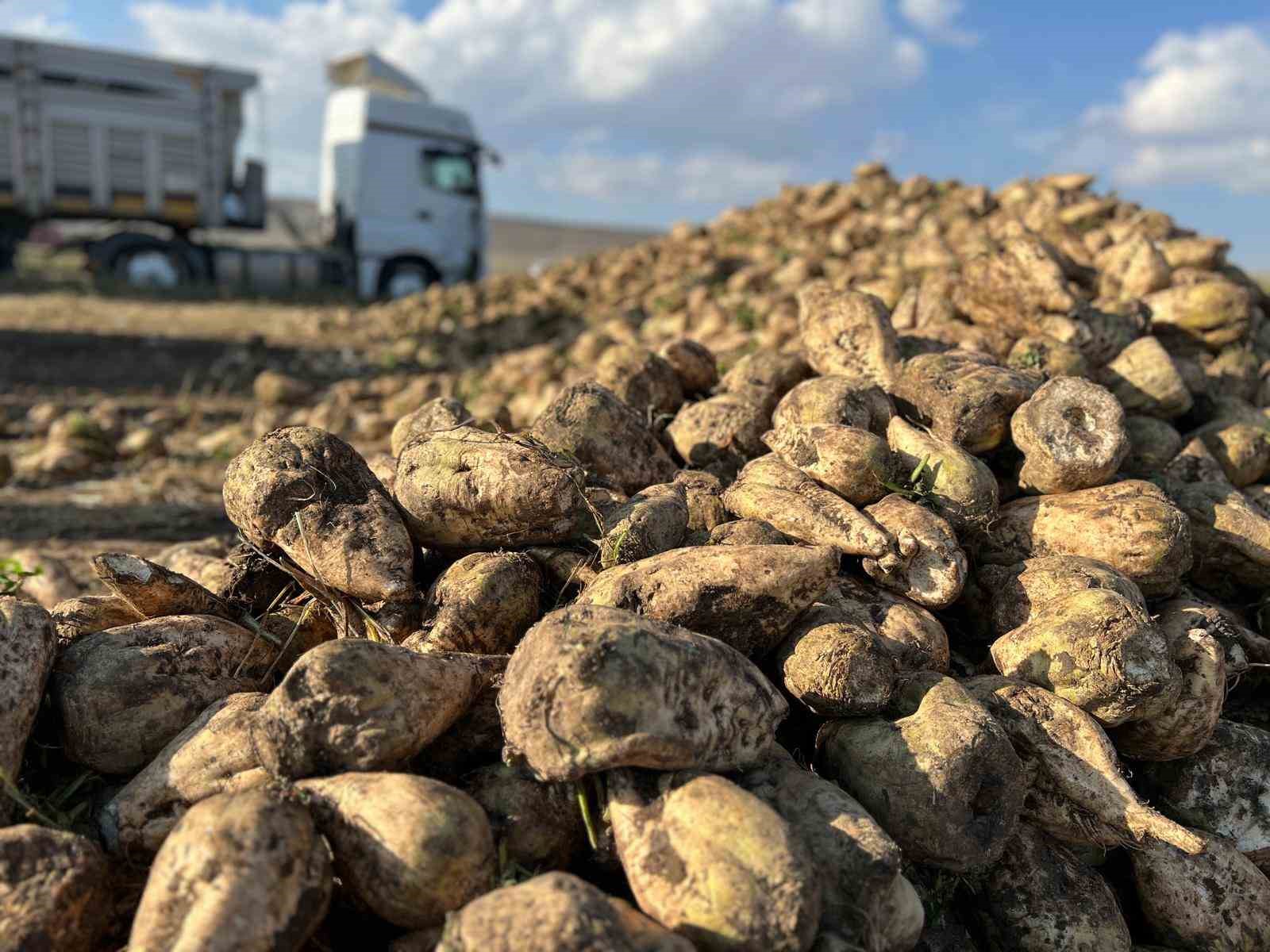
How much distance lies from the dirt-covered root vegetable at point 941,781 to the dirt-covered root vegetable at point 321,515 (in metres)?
1.43

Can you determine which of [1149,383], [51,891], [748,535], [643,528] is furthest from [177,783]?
Answer: [1149,383]

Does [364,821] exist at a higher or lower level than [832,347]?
lower

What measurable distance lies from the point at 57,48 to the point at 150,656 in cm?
1911

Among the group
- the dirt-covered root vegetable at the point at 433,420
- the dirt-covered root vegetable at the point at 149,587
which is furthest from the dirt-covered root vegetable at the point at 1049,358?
the dirt-covered root vegetable at the point at 149,587

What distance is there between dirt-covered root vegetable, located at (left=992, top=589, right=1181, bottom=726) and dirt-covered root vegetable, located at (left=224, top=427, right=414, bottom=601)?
1916 millimetres

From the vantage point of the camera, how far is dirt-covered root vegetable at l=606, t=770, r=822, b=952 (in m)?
2.09

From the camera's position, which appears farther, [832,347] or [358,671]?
[832,347]

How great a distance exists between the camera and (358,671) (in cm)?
238

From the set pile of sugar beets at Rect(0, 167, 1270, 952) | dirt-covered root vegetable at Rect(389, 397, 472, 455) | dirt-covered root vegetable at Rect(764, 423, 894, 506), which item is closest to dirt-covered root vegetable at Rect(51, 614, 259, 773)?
pile of sugar beets at Rect(0, 167, 1270, 952)

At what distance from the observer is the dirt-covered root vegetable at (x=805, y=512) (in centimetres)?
311

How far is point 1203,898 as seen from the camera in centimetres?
279

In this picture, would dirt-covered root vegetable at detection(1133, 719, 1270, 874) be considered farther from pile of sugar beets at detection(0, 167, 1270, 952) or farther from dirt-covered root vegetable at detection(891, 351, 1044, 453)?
dirt-covered root vegetable at detection(891, 351, 1044, 453)

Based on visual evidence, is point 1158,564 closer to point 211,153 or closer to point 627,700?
point 627,700

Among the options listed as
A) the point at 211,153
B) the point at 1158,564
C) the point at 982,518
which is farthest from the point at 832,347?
the point at 211,153
